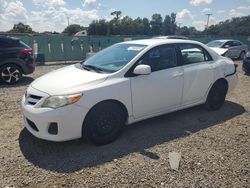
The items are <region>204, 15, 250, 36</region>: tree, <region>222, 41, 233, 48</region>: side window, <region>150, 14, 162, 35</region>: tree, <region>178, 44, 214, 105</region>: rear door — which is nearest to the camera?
<region>178, 44, 214, 105</region>: rear door

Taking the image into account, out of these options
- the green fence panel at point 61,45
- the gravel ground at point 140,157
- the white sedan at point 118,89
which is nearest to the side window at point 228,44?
the green fence panel at point 61,45

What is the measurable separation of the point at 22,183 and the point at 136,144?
1.75 meters

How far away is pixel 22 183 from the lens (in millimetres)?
3139

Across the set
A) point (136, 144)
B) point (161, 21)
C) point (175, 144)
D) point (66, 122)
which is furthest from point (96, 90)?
point (161, 21)

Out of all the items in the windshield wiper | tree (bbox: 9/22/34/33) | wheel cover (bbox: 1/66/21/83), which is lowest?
wheel cover (bbox: 1/66/21/83)

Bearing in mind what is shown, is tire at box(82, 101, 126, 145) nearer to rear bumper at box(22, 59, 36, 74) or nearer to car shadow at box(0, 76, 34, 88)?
car shadow at box(0, 76, 34, 88)

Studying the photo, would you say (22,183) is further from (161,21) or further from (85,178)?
(161,21)

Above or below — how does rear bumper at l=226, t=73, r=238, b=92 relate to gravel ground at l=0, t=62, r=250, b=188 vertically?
above

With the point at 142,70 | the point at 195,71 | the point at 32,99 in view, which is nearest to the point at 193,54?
the point at 195,71

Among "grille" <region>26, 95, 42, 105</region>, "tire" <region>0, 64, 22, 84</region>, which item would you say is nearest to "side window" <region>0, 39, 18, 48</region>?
"tire" <region>0, 64, 22, 84</region>

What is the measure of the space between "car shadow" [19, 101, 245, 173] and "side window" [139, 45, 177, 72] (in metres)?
1.11

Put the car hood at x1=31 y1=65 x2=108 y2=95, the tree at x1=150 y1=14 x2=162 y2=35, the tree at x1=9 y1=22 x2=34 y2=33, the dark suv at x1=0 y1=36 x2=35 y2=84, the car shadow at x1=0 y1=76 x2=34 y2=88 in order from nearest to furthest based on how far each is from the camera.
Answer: the car hood at x1=31 y1=65 x2=108 y2=95 < the car shadow at x1=0 y1=76 x2=34 y2=88 < the dark suv at x1=0 y1=36 x2=35 y2=84 < the tree at x1=9 y1=22 x2=34 y2=33 < the tree at x1=150 y1=14 x2=162 y2=35

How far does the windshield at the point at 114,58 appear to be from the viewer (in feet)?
14.4

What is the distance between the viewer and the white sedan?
3.70 metres
